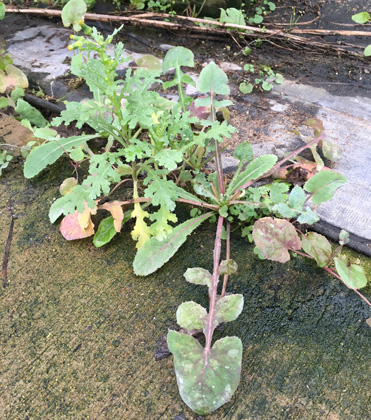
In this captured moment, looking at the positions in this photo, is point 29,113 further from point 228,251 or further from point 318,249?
point 318,249

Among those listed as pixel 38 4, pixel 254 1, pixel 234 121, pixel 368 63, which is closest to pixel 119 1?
pixel 38 4

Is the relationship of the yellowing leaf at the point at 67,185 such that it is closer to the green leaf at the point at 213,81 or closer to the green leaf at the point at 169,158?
the green leaf at the point at 169,158

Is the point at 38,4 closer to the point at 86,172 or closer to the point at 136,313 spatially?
the point at 86,172

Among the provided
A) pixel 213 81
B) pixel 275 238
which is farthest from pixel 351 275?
pixel 213 81

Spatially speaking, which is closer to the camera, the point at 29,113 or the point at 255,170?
the point at 255,170

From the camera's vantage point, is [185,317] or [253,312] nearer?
[185,317]

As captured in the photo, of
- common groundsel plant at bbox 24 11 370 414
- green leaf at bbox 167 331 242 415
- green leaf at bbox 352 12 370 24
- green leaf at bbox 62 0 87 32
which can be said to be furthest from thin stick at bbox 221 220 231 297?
green leaf at bbox 352 12 370 24

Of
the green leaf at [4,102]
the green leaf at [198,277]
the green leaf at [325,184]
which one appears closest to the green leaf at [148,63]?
the green leaf at [4,102]
